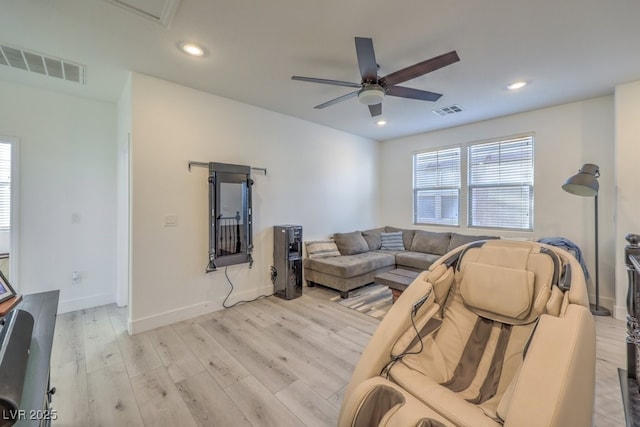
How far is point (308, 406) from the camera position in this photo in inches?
71.2

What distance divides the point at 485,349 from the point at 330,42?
8.38 feet

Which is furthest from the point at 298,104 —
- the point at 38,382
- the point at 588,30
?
the point at 38,382

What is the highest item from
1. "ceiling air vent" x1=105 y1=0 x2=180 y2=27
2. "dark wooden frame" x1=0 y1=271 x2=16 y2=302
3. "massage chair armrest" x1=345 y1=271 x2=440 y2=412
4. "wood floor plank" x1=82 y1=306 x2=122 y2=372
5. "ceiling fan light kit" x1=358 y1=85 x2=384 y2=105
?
"ceiling air vent" x1=105 y1=0 x2=180 y2=27

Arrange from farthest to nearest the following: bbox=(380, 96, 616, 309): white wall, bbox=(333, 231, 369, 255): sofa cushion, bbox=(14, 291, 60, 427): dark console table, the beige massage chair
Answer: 1. bbox=(333, 231, 369, 255): sofa cushion
2. bbox=(380, 96, 616, 309): white wall
3. the beige massage chair
4. bbox=(14, 291, 60, 427): dark console table

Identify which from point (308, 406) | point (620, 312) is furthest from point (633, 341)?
point (308, 406)

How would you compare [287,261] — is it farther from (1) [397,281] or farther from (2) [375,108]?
(2) [375,108]

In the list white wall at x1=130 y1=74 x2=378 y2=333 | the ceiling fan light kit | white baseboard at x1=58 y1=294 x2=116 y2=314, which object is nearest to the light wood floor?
white baseboard at x1=58 y1=294 x2=116 y2=314

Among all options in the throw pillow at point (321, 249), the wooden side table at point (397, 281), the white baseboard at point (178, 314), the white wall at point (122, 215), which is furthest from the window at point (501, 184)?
Result: the white wall at point (122, 215)

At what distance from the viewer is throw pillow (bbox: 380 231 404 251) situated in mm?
5173

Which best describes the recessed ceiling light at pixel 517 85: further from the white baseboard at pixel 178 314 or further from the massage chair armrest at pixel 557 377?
the white baseboard at pixel 178 314

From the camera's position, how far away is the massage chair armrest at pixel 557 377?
95 cm

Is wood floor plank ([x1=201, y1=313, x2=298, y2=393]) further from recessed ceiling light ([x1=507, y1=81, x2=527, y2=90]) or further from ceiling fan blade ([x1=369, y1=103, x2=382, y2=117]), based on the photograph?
recessed ceiling light ([x1=507, y1=81, x2=527, y2=90])

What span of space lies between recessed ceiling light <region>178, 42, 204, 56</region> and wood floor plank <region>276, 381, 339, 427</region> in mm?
2924

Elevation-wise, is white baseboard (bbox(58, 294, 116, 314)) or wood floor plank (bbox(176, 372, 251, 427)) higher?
white baseboard (bbox(58, 294, 116, 314))
